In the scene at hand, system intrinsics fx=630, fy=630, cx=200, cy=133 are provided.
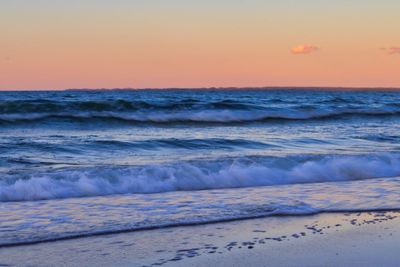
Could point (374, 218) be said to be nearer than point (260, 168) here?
Yes

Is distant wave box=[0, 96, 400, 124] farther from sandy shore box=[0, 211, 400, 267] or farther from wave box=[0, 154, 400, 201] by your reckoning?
sandy shore box=[0, 211, 400, 267]

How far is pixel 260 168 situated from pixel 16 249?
5.81m

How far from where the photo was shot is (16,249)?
564 centimetres

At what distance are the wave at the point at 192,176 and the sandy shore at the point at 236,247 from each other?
2.74 metres

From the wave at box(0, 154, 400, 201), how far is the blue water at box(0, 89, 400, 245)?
2 cm

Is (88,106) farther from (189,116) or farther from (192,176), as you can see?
(192,176)

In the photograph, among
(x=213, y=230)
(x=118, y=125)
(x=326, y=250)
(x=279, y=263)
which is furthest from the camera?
(x=118, y=125)

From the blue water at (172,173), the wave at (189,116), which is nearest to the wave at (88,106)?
the wave at (189,116)

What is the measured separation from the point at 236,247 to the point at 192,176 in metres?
4.28

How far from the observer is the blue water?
23.6 feet

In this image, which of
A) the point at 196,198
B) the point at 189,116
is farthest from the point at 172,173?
Answer: the point at 189,116

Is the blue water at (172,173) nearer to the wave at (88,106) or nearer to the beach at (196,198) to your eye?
the beach at (196,198)

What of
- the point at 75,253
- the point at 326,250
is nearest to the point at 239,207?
the point at 326,250

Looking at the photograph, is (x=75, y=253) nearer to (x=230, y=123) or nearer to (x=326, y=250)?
(x=326, y=250)
